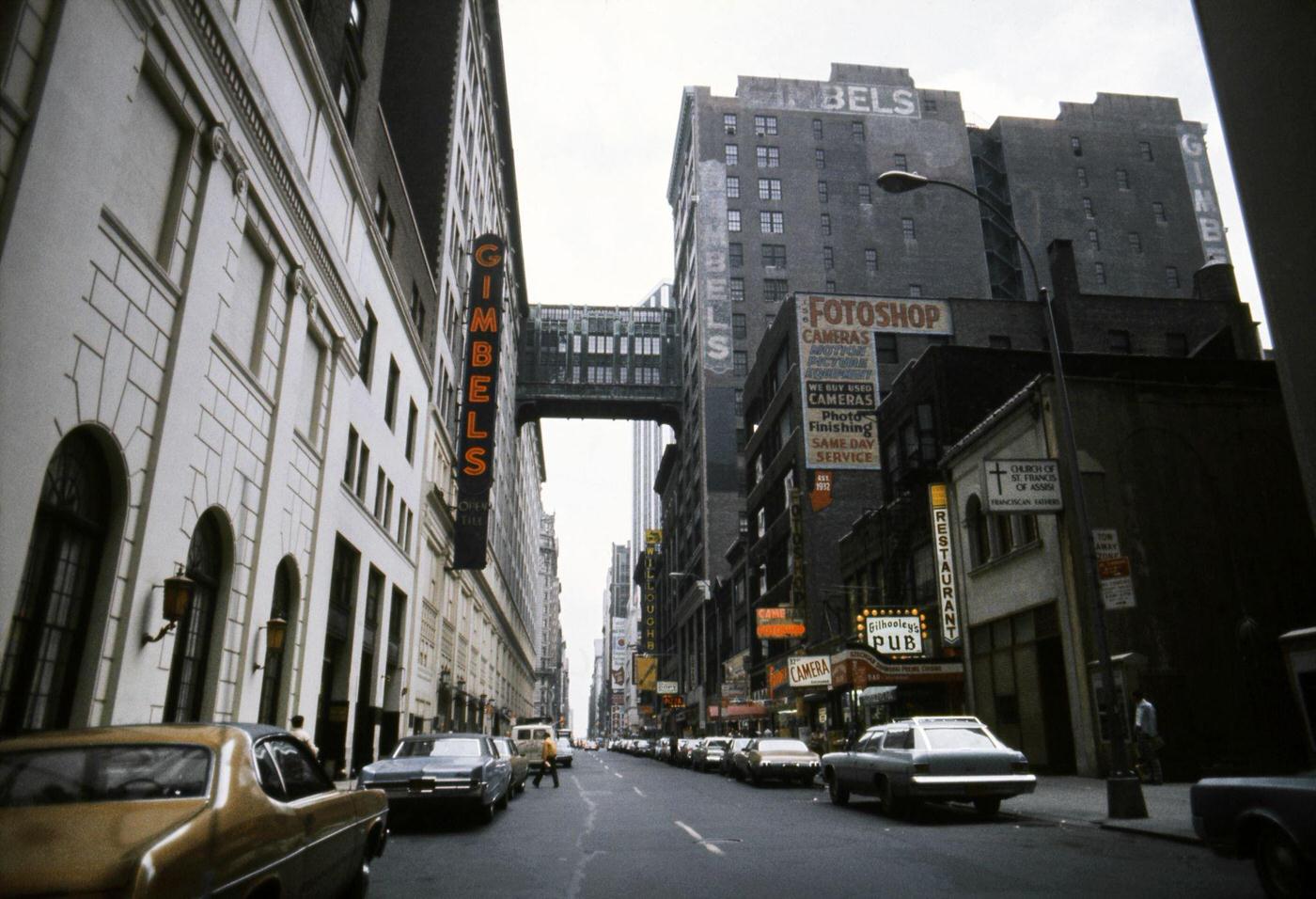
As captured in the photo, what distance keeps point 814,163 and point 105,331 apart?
260 feet

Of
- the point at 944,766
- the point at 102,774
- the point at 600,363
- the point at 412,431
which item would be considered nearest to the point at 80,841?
the point at 102,774

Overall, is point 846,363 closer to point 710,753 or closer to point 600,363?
point 710,753

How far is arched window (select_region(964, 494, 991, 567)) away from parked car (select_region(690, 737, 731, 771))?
42.1ft

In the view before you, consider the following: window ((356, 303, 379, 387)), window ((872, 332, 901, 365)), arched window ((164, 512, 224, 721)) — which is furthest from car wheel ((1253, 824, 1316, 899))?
window ((872, 332, 901, 365))

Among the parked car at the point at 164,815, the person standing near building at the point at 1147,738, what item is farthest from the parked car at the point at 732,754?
the parked car at the point at 164,815

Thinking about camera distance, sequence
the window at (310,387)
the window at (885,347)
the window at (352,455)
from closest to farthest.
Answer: the window at (310,387) → the window at (352,455) → the window at (885,347)

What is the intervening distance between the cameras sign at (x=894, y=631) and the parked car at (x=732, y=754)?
16.7 ft

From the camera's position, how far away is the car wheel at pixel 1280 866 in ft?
21.2

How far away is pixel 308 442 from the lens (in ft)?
64.2

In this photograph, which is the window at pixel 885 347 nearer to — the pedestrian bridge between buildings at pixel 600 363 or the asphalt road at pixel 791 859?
the asphalt road at pixel 791 859

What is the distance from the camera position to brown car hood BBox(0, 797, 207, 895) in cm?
385

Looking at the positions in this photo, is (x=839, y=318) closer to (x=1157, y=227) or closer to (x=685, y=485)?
(x=1157, y=227)

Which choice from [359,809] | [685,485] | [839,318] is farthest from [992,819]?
[685,485]

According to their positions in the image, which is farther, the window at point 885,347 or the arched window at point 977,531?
the window at point 885,347
